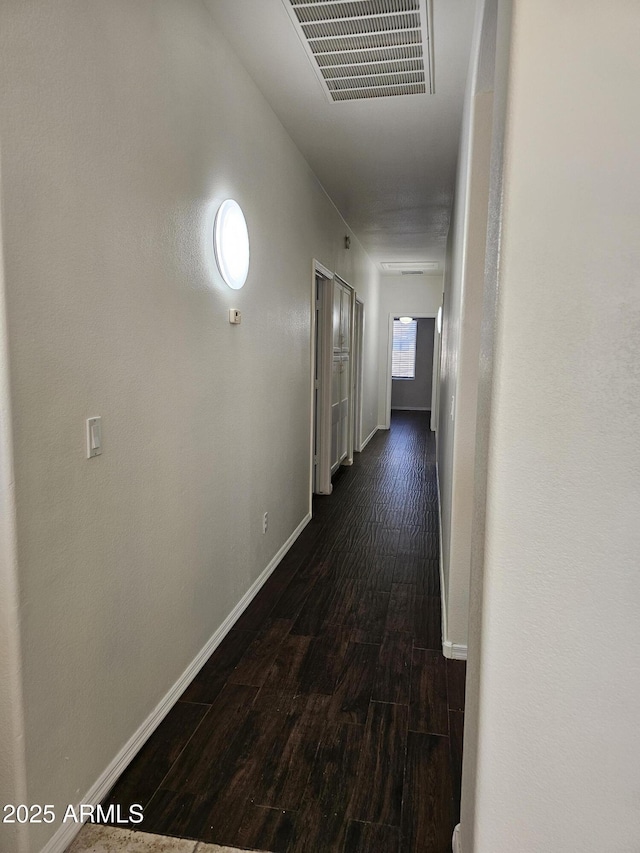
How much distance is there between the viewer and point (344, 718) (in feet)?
6.97

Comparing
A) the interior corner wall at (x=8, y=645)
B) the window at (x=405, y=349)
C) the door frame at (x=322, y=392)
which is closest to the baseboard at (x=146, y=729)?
the interior corner wall at (x=8, y=645)

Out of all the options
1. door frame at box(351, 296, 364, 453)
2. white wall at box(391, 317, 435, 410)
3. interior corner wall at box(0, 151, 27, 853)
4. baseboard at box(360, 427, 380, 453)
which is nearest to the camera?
interior corner wall at box(0, 151, 27, 853)

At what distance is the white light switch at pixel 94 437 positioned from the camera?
1594 mm

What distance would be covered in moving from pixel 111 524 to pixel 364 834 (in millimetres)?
1133

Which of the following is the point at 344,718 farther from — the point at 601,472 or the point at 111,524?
the point at 601,472

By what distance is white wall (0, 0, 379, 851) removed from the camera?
1373 mm

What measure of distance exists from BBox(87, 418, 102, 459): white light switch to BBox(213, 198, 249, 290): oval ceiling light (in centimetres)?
106

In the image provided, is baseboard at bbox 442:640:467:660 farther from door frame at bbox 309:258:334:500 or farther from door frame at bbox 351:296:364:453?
door frame at bbox 351:296:364:453

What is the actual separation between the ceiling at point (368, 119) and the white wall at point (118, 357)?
155 mm

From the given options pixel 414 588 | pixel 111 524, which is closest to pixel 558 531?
pixel 111 524

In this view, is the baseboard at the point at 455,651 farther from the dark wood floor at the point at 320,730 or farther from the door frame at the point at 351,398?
the door frame at the point at 351,398

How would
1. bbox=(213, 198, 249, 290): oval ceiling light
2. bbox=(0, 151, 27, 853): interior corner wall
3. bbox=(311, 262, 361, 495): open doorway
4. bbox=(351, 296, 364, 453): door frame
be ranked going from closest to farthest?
bbox=(0, 151, 27, 853): interior corner wall < bbox=(213, 198, 249, 290): oval ceiling light < bbox=(311, 262, 361, 495): open doorway < bbox=(351, 296, 364, 453): door frame

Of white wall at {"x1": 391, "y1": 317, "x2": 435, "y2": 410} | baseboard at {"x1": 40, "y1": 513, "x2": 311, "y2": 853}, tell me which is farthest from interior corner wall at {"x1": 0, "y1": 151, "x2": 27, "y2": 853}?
white wall at {"x1": 391, "y1": 317, "x2": 435, "y2": 410}

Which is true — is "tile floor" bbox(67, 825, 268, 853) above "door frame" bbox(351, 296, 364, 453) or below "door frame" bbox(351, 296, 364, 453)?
below
